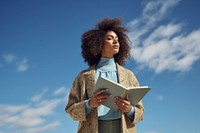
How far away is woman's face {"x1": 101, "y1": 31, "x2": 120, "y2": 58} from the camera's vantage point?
441cm

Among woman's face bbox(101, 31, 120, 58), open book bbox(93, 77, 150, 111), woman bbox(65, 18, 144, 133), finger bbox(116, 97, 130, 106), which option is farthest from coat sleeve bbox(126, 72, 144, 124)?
woman's face bbox(101, 31, 120, 58)

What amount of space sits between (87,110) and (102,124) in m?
0.24

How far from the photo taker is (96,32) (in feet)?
15.2

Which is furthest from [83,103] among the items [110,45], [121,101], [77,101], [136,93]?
[110,45]

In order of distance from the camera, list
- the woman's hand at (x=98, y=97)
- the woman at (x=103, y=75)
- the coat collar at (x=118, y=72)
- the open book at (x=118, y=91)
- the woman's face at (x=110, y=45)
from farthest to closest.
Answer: the woman's face at (x=110, y=45) < the coat collar at (x=118, y=72) < the woman at (x=103, y=75) < the woman's hand at (x=98, y=97) < the open book at (x=118, y=91)

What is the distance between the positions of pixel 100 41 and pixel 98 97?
37.9 inches

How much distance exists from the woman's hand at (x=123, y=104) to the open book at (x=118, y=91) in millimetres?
47

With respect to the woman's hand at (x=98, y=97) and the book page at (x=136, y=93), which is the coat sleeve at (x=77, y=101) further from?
the book page at (x=136, y=93)

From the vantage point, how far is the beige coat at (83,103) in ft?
13.0

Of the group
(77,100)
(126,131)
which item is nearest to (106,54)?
(77,100)

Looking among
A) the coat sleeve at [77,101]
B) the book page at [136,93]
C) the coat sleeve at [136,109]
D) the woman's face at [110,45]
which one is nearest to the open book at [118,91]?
the book page at [136,93]

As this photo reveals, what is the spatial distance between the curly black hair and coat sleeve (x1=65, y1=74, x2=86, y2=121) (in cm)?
40

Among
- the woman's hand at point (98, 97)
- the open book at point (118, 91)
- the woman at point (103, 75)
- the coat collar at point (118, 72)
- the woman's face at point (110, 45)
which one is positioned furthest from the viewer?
the woman's face at point (110, 45)

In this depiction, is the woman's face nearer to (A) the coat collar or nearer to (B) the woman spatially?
(B) the woman
